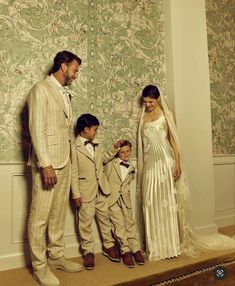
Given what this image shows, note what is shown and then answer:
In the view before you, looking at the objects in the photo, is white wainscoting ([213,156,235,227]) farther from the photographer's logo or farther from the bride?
the photographer's logo

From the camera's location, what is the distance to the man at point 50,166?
1.97 metres

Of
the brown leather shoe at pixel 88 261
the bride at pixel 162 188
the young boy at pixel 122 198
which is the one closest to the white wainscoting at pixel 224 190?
the bride at pixel 162 188

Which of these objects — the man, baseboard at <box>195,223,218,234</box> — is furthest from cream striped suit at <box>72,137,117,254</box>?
baseboard at <box>195,223,218,234</box>

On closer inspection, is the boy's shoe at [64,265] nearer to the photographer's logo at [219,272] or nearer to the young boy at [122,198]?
the young boy at [122,198]

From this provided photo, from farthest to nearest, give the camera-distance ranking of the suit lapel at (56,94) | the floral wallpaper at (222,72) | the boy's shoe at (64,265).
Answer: the floral wallpaper at (222,72) < the boy's shoe at (64,265) < the suit lapel at (56,94)

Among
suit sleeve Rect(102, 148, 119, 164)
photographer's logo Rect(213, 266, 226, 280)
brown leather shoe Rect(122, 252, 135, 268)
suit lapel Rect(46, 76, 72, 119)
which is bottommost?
photographer's logo Rect(213, 266, 226, 280)

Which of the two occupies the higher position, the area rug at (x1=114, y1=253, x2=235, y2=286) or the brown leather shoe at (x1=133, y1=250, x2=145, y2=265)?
the brown leather shoe at (x1=133, y1=250, x2=145, y2=265)

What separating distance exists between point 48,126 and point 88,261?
1.01 m

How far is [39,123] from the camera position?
6.47 ft

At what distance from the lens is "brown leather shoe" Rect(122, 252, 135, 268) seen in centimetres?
231

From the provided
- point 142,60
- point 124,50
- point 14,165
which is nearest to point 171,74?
point 142,60

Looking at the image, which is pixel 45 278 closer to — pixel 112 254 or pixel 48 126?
pixel 112 254

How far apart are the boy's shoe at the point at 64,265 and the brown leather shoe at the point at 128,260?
0.34m

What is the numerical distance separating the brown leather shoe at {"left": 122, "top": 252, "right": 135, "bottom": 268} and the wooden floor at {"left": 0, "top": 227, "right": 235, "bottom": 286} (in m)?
0.03
